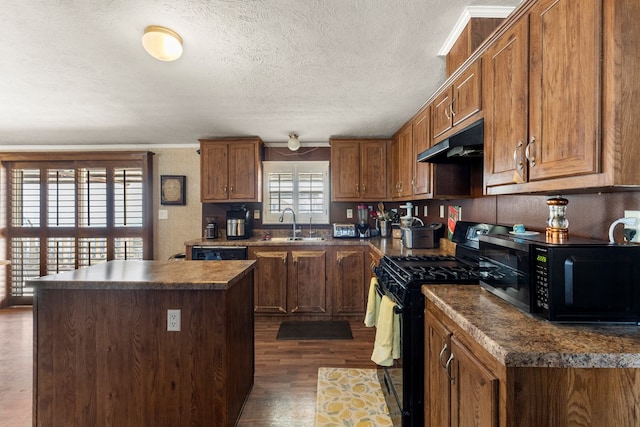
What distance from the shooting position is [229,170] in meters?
3.75

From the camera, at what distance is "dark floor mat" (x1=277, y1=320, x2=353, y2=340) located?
2990 millimetres

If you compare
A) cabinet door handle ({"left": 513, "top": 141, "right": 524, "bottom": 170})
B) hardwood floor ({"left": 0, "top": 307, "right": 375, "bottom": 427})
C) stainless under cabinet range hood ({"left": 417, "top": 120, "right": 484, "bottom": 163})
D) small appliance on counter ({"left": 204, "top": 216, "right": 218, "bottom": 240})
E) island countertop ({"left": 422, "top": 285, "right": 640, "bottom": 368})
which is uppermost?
stainless under cabinet range hood ({"left": 417, "top": 120, "right": 484, "bottom": 163})

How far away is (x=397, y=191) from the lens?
3.46 meters

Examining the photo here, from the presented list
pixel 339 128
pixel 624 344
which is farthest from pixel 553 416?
pixel 339 128

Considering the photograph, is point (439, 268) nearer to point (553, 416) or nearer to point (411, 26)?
point (553, 416)

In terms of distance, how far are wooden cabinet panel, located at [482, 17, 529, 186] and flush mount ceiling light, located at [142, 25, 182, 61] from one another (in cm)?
168

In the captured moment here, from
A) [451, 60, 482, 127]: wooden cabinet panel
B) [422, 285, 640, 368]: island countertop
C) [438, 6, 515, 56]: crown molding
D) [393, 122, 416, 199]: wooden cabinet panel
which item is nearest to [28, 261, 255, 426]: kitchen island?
[422, 285, 640, 368]: island countertop

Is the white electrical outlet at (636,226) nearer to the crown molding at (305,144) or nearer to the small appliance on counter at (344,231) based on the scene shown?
the small appliance on counter at (344,231)

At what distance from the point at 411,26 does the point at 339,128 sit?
1.88 metres

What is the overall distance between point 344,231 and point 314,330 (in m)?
1.26

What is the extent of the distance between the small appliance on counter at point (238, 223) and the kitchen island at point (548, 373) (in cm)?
316

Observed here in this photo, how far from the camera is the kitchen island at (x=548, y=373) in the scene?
30.6 inches

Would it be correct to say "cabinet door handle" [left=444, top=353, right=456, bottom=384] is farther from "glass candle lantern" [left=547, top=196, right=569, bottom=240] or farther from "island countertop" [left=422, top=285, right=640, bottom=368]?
"glass candle lantern" [left=547, top=196, right=569, bottom=240]

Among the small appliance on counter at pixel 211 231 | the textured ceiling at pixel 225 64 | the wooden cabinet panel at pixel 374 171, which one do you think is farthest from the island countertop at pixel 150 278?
the wooden cabinet panel at pixel 374 171
